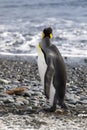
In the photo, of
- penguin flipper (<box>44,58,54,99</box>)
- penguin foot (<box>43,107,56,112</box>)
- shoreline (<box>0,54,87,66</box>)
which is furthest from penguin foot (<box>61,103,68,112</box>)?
shoreline (<box>0,54,87,66</box>)

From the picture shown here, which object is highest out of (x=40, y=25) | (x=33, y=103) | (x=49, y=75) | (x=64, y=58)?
(x=49, y=75)

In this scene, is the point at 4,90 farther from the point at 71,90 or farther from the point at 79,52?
the point at 79,52

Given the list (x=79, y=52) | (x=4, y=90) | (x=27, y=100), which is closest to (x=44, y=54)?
(x=27, y=100)

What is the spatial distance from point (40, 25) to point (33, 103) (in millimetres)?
9873

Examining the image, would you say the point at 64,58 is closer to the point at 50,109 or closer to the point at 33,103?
the point at 33,103

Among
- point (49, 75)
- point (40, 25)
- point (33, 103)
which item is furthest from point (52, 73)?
point (40, 25)

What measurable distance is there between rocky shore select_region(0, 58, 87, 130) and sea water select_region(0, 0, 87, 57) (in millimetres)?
2540

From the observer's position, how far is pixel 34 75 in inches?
293

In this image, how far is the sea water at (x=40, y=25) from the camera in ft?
34.9

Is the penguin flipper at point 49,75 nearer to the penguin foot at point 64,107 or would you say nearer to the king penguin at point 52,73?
the king penguin at point 52,73

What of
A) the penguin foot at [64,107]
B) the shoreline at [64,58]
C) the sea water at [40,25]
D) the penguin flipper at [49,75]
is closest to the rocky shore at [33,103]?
the penguin foot at [64,107]

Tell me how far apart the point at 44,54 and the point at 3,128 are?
3.78ft

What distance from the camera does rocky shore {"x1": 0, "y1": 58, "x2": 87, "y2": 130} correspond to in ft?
13.9

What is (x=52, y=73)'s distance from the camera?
188 inches
